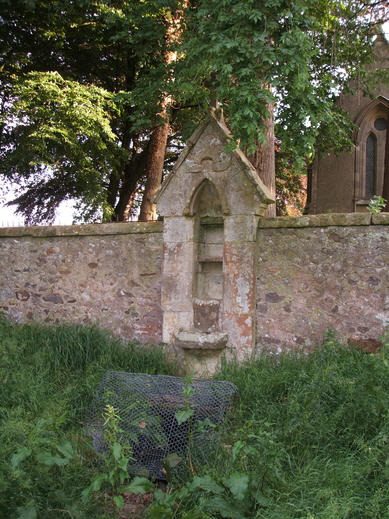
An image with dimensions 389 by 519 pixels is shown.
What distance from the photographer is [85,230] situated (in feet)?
20.2

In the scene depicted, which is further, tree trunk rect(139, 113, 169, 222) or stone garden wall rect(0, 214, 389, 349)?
tree trunk rect(139, 113, 169, 222)

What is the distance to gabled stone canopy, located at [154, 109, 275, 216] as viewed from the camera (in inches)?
203

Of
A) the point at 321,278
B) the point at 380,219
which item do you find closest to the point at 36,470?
the point at 321,278

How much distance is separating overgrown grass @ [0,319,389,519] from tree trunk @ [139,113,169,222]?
507cm

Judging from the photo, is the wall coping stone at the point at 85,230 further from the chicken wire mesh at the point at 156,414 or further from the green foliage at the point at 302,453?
the green foliage at the point at 302,453

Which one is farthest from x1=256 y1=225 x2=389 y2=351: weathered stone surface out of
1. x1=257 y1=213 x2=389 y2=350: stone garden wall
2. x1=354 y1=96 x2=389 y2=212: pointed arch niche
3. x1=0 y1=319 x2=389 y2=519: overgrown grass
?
x1=354 y1=96 x2=389 y2=212: pointed arch niche

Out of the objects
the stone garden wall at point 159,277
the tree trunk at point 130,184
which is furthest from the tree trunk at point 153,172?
the stone garden wall at point 159,277

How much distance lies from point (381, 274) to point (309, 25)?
2.96m

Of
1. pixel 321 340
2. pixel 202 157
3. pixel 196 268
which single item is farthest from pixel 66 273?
pixel 321 340

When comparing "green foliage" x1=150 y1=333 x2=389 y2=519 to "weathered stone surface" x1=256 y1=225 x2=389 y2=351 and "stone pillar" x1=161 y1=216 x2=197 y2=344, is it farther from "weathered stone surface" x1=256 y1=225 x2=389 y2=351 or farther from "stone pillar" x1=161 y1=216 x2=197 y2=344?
"stone pillar" x1=161 y1=216 x2=197 y2=344

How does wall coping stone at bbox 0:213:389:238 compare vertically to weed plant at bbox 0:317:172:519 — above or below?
above

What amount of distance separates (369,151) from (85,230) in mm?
11004

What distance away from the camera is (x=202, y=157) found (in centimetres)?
540

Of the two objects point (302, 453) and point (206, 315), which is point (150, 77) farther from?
point (302, 453)
